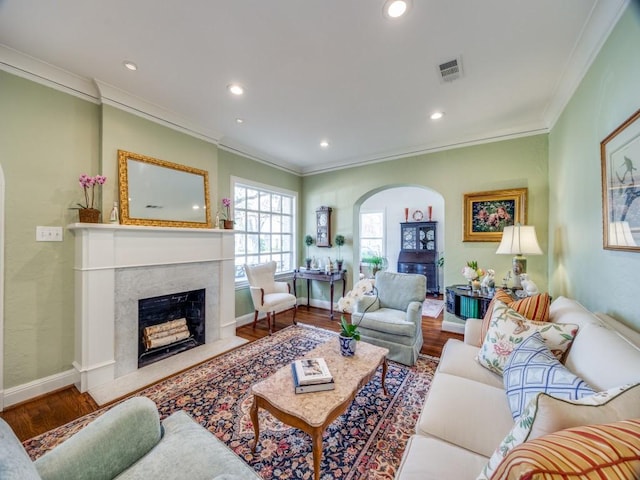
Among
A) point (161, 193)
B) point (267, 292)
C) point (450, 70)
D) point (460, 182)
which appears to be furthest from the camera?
point (267, 292)

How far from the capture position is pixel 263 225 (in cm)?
443

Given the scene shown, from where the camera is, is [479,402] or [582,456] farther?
[479,402]

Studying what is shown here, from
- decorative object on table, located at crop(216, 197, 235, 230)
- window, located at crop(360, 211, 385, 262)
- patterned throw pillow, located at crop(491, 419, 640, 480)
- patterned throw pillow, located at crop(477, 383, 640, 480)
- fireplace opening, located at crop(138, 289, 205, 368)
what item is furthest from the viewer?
window, located at crop(360, 211, 385, 262)

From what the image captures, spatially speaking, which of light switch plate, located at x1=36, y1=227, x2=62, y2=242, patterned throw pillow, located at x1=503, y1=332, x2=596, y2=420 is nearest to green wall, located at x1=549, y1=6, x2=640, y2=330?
patterned throw pillow, located at x1=503, y1=332, x2=596, y2=420

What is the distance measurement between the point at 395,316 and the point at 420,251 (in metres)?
3.94

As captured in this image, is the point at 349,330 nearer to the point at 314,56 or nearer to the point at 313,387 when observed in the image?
the point at 313,387

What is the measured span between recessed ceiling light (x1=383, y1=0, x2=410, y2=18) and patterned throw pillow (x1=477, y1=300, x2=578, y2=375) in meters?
2.04

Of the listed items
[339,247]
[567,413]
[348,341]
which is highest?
[339,247]

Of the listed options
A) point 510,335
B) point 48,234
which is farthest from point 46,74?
point 510,335

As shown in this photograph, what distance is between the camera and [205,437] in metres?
1.12

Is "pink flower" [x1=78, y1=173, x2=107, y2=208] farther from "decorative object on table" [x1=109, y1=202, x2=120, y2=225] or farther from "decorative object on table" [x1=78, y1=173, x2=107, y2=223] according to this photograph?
"decorative object on table" [x1=109, y1=202, x2=120, y2=225]

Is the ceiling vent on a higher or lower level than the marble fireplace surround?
higher

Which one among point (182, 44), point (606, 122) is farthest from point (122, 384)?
point (606, 122)

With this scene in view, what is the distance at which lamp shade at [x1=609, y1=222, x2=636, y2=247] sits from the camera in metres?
1.40
